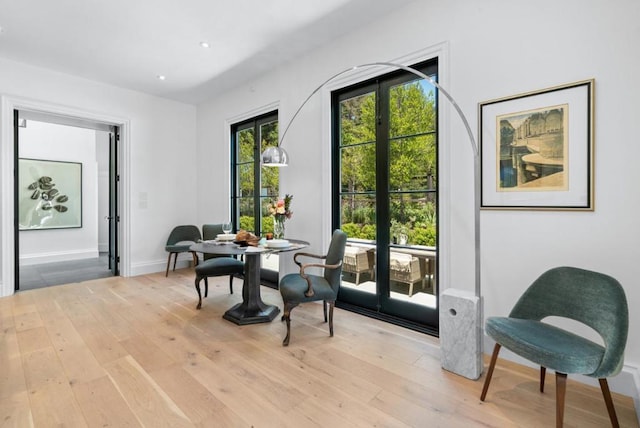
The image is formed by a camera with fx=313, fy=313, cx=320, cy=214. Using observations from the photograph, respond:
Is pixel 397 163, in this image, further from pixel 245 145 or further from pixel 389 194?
pixel 245 145

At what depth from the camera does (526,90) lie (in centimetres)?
224

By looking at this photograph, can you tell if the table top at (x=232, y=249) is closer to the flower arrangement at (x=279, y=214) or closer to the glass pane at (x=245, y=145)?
the flower arrangement at (x=279, y=214)

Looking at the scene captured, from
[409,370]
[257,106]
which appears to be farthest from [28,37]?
[409,370]

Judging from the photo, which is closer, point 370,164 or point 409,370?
point 409,370

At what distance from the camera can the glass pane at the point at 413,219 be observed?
2902mm

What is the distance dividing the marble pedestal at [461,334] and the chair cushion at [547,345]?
0.21 metres

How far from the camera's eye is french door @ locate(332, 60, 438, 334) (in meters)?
2.92

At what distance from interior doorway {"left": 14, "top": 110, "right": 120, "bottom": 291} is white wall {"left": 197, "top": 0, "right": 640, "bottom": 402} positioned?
475 cm

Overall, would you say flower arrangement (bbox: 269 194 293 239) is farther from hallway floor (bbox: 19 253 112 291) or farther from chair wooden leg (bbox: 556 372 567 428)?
hallway floor (bbox: 19 253 112 291)

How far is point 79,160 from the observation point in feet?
21.7

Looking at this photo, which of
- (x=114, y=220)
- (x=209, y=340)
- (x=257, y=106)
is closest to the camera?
(x=209, y=340)

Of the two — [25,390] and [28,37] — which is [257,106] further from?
[25,390]

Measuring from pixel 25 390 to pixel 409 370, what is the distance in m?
2.49

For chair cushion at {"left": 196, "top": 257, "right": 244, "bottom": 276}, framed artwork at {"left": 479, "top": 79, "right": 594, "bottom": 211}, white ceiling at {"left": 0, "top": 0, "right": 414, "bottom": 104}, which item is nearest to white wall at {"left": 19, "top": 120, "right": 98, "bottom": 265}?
white ceiling at {"left": 0, "top": 0, "right": 414, "bottom": 104}
